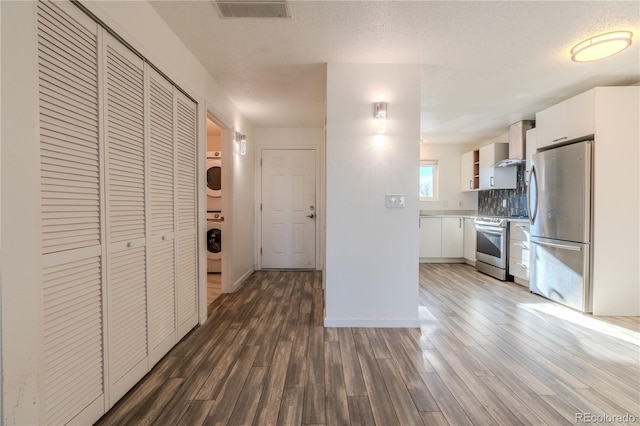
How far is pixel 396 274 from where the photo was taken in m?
2.52

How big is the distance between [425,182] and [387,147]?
3605mm

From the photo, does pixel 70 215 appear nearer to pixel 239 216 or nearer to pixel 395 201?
pixel 395 201

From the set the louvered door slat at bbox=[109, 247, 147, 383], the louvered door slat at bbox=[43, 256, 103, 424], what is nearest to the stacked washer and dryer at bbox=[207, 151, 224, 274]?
the louvered door slat at bbox=[109, 247, 147, 383]

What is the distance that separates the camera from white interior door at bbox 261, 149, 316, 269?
4.62 m

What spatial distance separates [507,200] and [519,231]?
1.09 m

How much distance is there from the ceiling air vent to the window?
4570 millimetres

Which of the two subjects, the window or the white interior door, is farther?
the window

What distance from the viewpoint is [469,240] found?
5.02 metres

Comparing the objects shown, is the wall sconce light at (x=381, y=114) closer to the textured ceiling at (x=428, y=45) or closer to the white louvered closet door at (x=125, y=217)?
the textured ceiling at (x=428, y=45)

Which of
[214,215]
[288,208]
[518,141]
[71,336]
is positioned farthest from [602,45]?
[214,215]

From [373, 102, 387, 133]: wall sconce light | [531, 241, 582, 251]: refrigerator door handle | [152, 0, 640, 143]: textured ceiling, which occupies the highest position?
[152, 0, 640, 143]: textured ceiling

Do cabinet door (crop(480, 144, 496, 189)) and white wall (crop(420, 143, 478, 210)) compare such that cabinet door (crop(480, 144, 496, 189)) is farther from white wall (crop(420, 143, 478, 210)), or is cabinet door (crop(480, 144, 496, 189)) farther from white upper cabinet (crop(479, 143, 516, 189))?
white wall (crop(420, 143, 478, 210))

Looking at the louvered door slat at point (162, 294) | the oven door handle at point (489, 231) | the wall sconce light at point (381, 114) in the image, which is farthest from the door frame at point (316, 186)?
the oven door handle at point (489, 231)

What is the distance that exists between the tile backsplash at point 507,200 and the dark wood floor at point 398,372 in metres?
2.02
